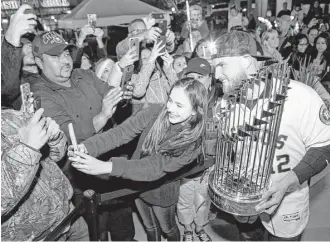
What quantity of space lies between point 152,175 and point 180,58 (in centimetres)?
203

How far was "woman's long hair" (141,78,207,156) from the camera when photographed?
70.5 inches

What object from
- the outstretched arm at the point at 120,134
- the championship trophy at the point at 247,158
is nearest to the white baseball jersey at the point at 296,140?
the championship trophy at the point at 247,158

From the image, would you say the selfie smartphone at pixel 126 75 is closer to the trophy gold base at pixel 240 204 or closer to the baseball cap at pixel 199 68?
the baseball cap at pixel 199 68

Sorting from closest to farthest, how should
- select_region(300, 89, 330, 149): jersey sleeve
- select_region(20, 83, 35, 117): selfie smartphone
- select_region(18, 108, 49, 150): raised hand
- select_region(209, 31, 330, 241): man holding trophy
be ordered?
select_region(18, 108, 49, 150): raised hand → select_region(209, 31, 330, 241): man holding trophy → select_region(20, 83, 35, 117): selfie smartphone → select_region(300, 89, 330, 149): jersey sleeve

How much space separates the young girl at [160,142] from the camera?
5.40 feet

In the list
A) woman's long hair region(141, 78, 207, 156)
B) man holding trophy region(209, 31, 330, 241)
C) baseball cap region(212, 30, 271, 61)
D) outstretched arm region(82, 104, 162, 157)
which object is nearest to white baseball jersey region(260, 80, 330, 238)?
man holding trophy region(209, 31, 330, 241)

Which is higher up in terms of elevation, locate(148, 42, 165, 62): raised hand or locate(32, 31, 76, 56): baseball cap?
locate(32, 31, 76, 56): baseball cap

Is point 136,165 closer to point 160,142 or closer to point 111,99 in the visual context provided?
point 160,142

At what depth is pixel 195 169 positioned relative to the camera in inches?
78.8

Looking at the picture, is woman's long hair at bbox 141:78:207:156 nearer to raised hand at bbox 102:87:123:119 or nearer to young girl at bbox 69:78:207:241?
young girl at bbox 69:78:207:241

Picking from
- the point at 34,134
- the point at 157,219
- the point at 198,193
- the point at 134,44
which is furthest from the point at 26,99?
the point at 198,193

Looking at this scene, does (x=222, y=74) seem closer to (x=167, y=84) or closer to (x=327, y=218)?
(x=167, y=84)

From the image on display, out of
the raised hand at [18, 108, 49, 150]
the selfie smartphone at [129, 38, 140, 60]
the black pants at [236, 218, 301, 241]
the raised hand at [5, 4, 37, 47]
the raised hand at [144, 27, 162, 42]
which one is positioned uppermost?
the raised hand at [5, 4, 37, 47]

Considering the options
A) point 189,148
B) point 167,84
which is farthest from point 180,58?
point 189,148
